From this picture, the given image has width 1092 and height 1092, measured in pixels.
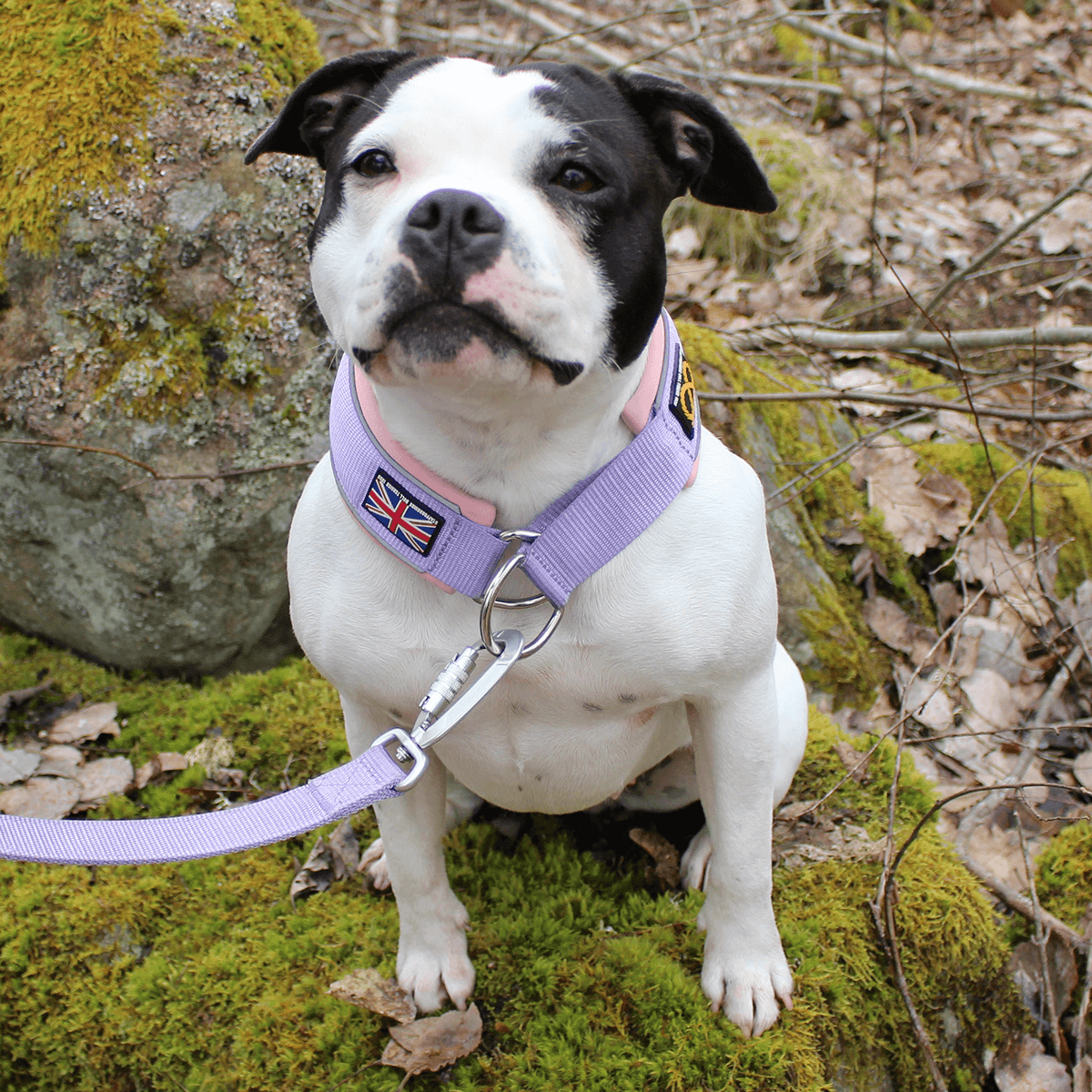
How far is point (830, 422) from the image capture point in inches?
160

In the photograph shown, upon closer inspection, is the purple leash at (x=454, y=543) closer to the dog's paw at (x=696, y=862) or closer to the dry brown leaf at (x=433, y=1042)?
the dry brown leaf at (x=433, y=1042)

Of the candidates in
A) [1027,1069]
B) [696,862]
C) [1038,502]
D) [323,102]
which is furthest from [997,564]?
[323,102]

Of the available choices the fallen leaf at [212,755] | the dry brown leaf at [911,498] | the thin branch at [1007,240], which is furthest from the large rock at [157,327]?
the thin branch at [1007,240]

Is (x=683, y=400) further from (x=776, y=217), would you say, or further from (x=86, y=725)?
(x=776, y=217)

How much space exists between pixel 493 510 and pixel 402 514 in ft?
0.52

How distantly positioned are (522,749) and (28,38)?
2.73m

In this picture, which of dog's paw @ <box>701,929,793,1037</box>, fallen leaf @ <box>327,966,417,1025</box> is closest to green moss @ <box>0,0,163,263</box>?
fallen leaf @ <box>327,966,417,1025</box>

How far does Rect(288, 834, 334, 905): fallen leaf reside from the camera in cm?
249

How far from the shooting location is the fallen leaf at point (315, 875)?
2.49 metres

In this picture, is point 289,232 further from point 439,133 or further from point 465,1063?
point 465,1063

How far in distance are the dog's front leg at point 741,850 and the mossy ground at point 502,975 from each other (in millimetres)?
70

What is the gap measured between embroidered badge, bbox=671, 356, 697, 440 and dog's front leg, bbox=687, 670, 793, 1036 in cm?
50

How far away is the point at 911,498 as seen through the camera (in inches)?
153

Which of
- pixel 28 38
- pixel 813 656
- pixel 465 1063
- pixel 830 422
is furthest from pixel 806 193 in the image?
pixel 465 1063
